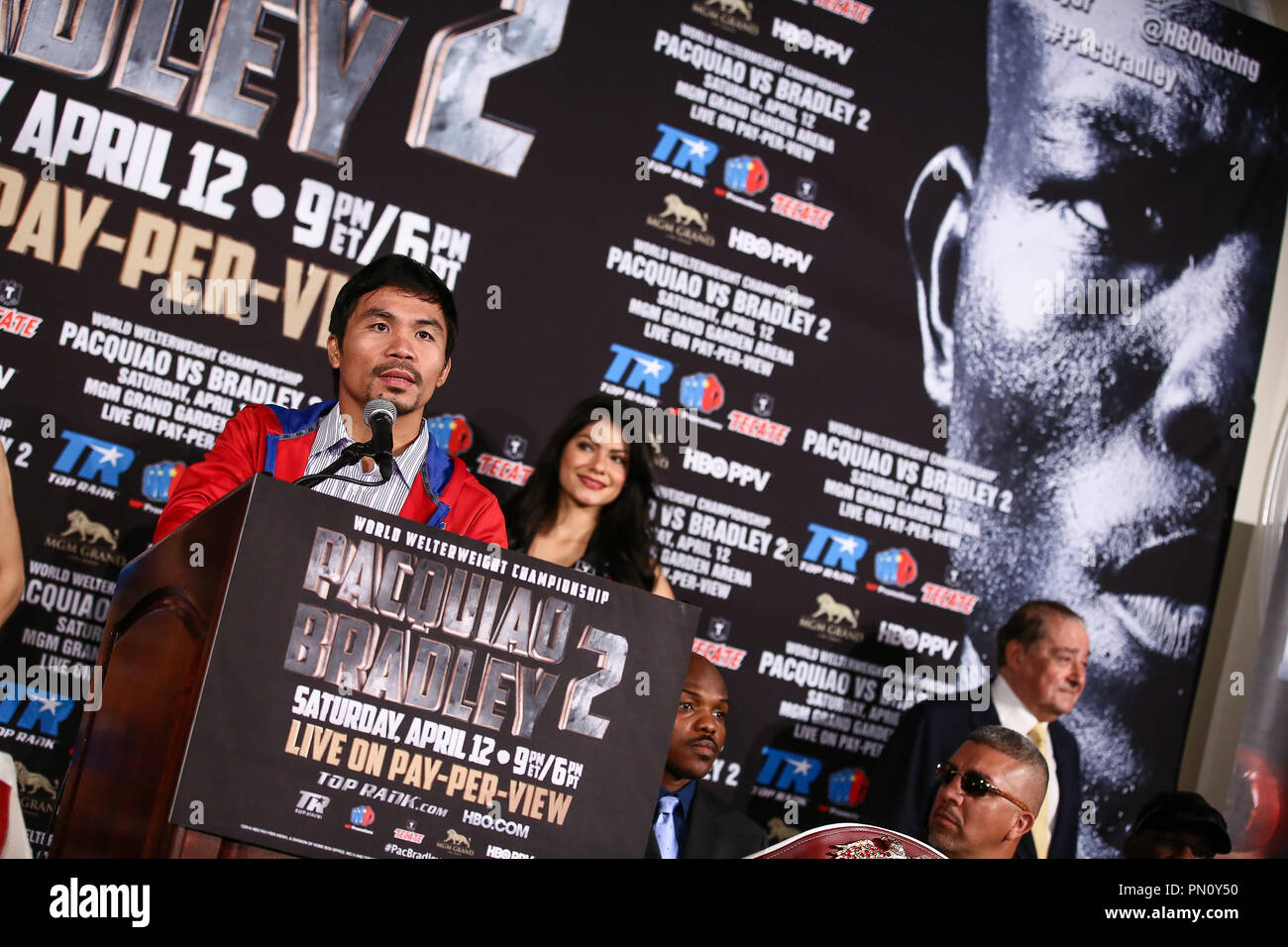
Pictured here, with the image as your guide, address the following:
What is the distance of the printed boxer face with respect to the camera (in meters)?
3.38

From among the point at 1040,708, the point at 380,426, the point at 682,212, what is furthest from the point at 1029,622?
the point at 380,426

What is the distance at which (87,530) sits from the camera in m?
3.56

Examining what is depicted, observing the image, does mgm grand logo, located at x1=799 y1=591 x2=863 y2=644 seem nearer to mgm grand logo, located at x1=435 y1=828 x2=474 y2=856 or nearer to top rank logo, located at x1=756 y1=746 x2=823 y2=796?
top rank logo, located at x1=756 y1=746 x2=823 y2=796

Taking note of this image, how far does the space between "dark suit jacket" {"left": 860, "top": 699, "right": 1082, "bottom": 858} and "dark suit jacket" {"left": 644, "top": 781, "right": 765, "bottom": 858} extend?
659 mm

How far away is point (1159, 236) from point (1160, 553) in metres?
1.27

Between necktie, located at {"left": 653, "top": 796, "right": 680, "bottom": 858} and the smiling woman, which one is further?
the smiling woman

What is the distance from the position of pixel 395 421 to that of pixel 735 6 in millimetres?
2682

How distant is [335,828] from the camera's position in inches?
66.3

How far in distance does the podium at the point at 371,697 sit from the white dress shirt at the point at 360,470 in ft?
1.95

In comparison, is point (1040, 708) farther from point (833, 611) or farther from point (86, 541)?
point (86, 541)

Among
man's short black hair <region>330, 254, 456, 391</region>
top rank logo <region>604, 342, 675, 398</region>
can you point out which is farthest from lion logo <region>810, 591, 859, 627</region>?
man's short black hair <region>330, 254, 456, 391</region>

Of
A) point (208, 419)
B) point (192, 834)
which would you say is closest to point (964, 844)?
point (192, 834)

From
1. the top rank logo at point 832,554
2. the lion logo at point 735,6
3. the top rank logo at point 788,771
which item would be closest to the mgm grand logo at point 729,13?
the lion logo at point 735,6
